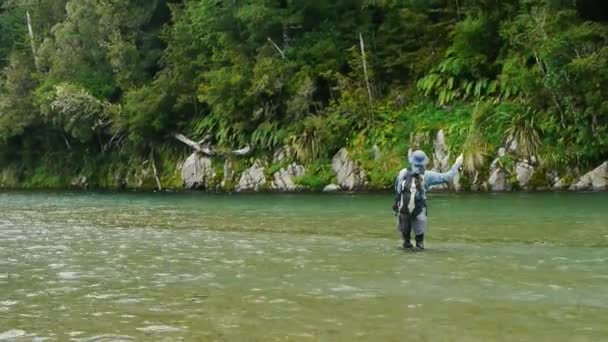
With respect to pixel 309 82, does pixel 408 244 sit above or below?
below

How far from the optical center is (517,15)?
84.1 feet

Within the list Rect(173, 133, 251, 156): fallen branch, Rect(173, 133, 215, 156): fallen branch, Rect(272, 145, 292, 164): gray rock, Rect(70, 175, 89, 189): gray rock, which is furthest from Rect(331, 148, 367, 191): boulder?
Rect(70, 175, 89, 189): gray rock

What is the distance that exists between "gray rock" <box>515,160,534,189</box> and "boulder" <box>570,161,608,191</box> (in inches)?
57.1

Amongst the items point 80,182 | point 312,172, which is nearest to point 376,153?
point 312,172

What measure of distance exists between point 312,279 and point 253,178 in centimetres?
2276

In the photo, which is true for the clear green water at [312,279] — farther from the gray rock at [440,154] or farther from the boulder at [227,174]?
the boulder at [227,174]

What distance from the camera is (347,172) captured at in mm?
28250

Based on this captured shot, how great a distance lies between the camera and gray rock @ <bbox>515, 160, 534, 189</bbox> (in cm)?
2372

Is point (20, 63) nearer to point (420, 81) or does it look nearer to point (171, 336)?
point (420, 81)

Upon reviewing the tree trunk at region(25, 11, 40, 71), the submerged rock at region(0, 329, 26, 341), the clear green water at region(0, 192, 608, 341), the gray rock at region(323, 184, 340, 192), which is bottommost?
the submerged rock at region(0, 329, 26, 341)

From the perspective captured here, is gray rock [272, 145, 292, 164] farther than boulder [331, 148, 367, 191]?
Yes

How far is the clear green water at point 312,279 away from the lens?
6.43 m

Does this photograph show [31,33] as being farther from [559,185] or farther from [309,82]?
[559,185]

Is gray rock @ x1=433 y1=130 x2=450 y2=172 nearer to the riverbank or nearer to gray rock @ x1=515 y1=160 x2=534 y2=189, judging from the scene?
the riverbank
